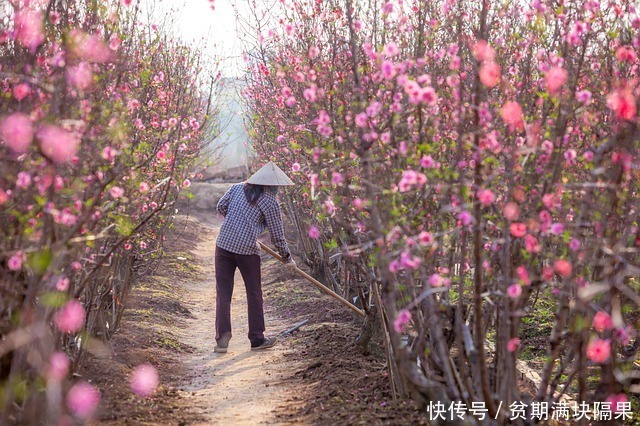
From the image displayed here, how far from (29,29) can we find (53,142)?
3.39 feet

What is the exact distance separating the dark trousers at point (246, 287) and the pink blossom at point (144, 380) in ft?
4.58

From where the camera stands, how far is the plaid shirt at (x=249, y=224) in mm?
8164

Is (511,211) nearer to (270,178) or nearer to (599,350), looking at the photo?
(599,350)

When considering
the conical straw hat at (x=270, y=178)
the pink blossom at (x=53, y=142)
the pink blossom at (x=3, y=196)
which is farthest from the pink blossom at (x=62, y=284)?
the conical straw hat at (x=270, y=178)

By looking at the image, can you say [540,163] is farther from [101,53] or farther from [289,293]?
[289,293]

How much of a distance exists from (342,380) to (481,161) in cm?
312

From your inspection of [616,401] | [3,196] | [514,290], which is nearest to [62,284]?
[3,196]

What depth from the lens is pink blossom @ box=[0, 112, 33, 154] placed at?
4.04 meters

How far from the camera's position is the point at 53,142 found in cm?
395

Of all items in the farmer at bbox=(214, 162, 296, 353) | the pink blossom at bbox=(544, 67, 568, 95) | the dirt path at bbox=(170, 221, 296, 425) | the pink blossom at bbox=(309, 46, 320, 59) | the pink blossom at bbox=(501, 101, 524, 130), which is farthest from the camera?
the farmer at bbox=(214, 162, 296, 353)

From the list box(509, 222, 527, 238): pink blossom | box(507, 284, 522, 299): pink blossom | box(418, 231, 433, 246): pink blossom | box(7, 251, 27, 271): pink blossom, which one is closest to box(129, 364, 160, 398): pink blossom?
box(7, 251, 27, 271): pink blossom

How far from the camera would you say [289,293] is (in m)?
12.4

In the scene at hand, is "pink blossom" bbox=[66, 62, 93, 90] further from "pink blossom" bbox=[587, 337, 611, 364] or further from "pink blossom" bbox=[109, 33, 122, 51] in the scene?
"pink blossom" bbox=[587, 337, 611, 364]

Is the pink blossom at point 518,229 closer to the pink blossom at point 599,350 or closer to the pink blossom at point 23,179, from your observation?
the pink blossom at point 599,350
